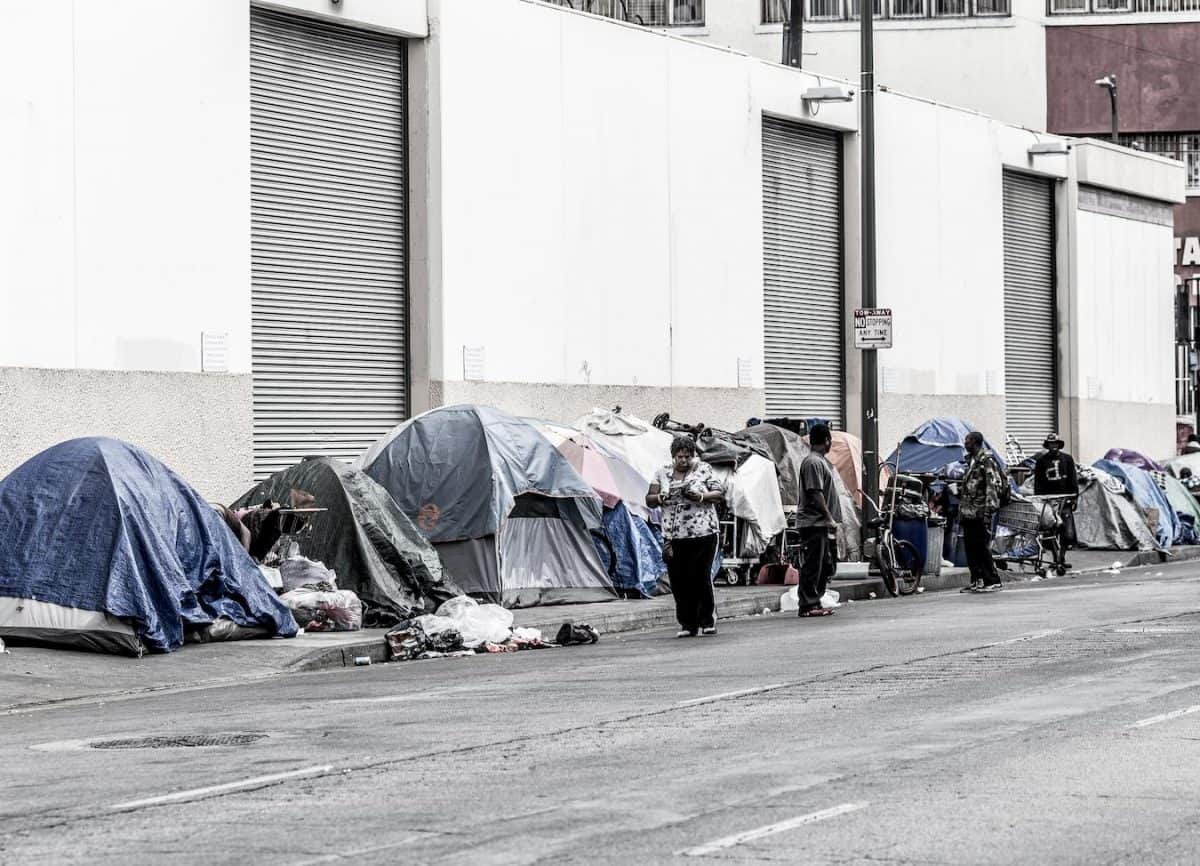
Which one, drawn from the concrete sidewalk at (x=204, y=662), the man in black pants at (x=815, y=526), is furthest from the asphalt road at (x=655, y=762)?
the man in black pants at (x=815, y=526)

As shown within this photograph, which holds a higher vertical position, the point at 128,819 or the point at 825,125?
the point at 825,125

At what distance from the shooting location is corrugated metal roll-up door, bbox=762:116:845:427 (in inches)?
1313

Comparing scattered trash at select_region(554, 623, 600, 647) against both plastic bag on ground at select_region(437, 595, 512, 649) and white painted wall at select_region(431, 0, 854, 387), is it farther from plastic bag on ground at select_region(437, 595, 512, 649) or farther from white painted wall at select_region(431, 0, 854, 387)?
white painted wall at select_region(431, 0, 854, 387)

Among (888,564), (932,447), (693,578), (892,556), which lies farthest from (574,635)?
(932,447)

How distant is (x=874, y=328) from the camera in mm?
26641

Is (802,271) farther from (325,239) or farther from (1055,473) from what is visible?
(325,239)

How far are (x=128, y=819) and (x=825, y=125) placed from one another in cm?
2707

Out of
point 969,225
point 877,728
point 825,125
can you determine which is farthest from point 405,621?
point 969,225

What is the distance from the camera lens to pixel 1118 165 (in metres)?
43.7

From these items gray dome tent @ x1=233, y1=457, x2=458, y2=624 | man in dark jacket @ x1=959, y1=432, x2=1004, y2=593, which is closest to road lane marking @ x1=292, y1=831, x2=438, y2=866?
gray dome tent @ x1=233, y1=457, x2=458, y2=624

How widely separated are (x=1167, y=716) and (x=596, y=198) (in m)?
18.2

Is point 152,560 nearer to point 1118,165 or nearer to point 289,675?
point 289,675

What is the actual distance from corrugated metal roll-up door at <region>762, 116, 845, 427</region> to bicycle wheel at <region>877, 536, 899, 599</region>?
27.6 feet

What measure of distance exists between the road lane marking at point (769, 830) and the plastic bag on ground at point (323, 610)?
10979mm
